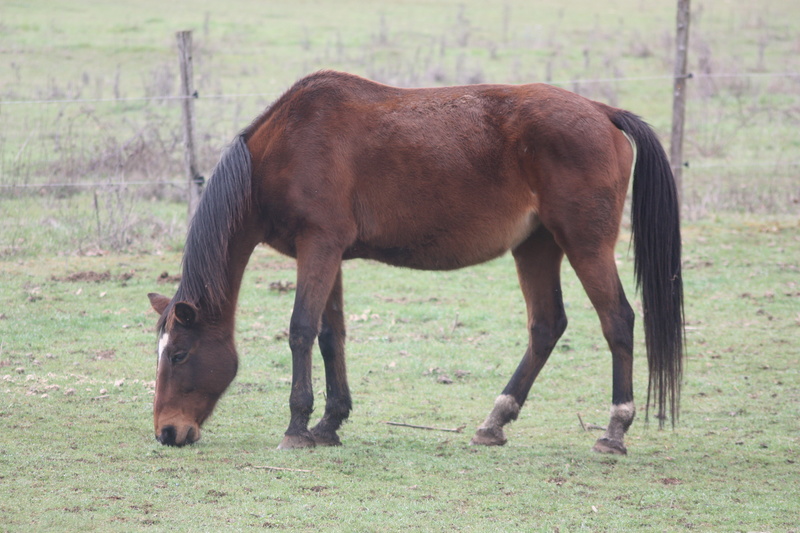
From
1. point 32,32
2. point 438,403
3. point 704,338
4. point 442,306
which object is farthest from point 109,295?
point 32,32

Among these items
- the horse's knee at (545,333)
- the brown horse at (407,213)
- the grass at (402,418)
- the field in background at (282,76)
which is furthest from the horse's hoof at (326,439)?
the field in background at (282,76)

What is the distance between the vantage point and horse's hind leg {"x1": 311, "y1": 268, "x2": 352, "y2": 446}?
524 centimetres

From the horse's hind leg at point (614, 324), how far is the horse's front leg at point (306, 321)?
1458 mm

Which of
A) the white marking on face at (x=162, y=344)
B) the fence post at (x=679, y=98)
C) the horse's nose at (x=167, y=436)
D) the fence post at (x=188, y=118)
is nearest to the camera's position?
the horse's nose at (x=167, y=436)

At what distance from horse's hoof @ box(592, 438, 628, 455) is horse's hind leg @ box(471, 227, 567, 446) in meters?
0.61

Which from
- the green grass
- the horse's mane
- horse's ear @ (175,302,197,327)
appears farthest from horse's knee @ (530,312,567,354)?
the green grass

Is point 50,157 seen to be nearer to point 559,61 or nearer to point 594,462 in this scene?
point 594,462

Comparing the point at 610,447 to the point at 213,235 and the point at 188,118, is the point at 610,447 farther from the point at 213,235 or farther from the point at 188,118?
the point at 188,118

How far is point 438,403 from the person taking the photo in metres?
6.04

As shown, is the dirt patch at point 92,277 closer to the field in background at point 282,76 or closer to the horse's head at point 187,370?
the field in background at point 282,76

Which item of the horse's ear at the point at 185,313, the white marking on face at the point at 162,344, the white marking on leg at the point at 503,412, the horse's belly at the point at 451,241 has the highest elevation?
the horse's belly at the point at 451,241

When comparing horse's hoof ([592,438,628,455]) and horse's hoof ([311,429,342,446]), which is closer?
horse's hoof ([592,438,628,455])

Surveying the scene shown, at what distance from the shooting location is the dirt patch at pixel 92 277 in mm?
8492

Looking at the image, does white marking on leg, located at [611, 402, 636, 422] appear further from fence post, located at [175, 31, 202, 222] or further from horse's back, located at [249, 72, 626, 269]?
fence post, located at [175, 31, 202, 222]
